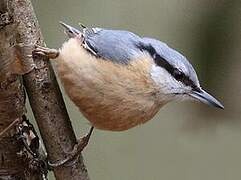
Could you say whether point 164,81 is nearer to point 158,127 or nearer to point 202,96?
point 202,96

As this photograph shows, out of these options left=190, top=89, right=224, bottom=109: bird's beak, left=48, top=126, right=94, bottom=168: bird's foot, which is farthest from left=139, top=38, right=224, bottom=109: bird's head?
left=48, top=126, right=94, bottom=168: bird's foot

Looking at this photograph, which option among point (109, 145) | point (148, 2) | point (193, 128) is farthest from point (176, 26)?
point (109, 145)

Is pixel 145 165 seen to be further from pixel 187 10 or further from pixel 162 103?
pixel 162 103

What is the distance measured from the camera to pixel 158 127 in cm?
207

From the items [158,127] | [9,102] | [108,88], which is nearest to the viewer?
[9,102]

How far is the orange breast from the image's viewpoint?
1.25 meters

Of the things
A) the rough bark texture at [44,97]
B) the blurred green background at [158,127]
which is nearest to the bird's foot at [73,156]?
the rough bark texture at [44,97]

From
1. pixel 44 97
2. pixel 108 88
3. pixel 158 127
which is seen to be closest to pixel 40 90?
pixel 44 97

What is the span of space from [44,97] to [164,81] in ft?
0.89

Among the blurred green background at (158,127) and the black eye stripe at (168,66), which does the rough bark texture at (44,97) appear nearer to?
the black eye stripe at (168,66)

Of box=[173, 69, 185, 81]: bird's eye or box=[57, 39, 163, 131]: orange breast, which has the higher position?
box=[173, 69, 185, 81]: bird's eye

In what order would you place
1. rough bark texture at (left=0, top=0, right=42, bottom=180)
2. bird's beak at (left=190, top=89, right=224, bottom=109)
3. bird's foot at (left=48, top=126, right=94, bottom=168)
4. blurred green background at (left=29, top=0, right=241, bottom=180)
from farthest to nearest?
blurred green background at (left=29, top=0, right=241, bottom=180), bird's beak at (left=190, top=89, right=224, bottom=109), bird's foot at (left=48, top=126, right=94, bottom=168), rough bark texture at (left=0, top=0, right=42, bottom=180)

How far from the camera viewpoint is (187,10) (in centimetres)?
173

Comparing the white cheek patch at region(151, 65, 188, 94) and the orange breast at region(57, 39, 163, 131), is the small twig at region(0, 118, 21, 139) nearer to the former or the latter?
the orange breast at region(57, 39, 163, 131)
